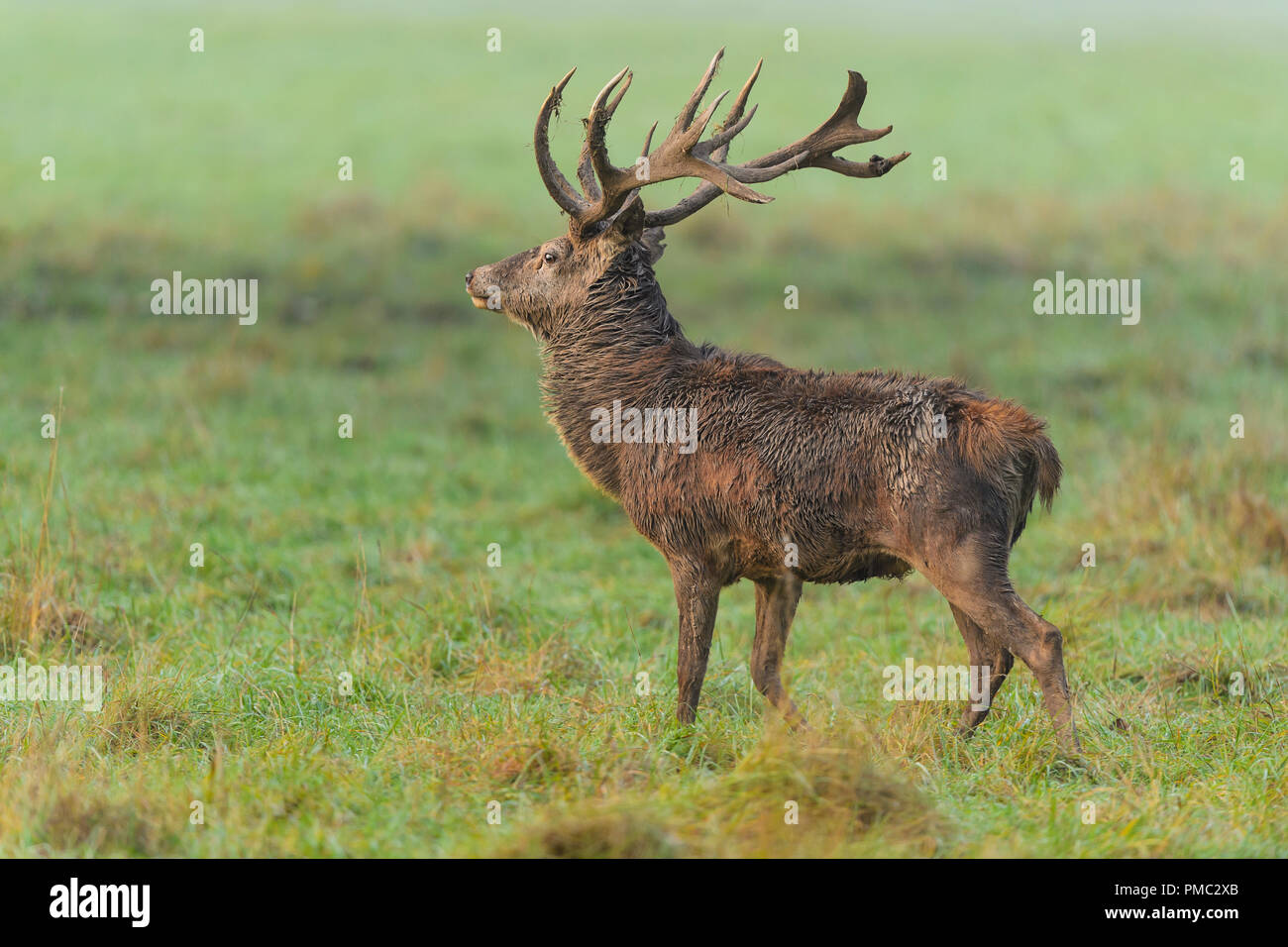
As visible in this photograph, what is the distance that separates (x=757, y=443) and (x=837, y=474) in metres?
0.39

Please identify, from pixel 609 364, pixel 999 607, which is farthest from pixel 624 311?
pixel 999 607

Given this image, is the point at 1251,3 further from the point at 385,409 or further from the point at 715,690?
the point at 715,690

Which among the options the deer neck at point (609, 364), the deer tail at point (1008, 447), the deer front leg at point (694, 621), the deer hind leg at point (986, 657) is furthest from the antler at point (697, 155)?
the deer hind leg at point (986, 657)

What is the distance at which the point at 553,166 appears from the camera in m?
6.56

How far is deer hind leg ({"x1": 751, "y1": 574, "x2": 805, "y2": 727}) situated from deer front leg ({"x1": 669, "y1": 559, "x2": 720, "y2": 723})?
1.05 ft

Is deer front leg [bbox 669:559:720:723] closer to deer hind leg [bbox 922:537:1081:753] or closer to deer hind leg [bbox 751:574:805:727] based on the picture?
deer hind leg [bbox 751:574:805:727]

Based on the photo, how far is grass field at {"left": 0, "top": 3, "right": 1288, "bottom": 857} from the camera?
16.5 ft

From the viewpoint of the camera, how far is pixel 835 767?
4.84 m

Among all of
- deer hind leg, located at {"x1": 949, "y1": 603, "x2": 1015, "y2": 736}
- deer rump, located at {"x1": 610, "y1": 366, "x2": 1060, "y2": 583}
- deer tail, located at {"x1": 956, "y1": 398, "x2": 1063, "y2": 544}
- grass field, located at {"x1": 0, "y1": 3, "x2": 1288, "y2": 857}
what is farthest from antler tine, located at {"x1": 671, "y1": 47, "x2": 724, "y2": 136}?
deer hind leg, located at {"x1": 949, "y1": 603, "x2": 1015, "y2": 736}

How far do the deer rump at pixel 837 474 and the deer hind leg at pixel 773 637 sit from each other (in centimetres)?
27

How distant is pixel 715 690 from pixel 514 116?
842 inches

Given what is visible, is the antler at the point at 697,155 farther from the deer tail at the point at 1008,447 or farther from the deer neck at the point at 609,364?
the deer tail at the point at 1008,447

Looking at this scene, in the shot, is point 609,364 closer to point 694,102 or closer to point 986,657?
point 694,102
